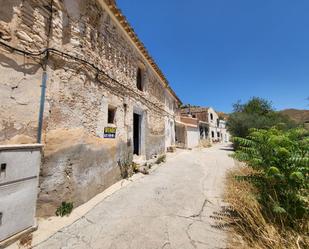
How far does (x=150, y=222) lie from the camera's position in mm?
3438

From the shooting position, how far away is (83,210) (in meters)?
3.90

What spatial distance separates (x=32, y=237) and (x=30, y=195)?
67 cm

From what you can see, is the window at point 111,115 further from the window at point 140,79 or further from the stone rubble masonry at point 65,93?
the window at point 140,79

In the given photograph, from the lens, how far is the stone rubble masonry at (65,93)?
3.19 m

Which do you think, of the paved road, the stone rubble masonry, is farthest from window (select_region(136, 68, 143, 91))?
the paved road

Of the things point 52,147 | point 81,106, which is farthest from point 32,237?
point 81,106

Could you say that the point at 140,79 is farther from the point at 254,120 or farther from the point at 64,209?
the point at 254,120

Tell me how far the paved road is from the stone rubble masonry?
81 cm

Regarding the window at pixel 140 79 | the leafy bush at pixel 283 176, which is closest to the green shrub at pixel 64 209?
the leafy bush at pixel 283 176

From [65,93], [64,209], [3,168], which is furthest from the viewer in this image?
[65,93]

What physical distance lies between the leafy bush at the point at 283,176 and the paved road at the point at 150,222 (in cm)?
107

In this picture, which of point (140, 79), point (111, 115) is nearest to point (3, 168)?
point (111, 115)

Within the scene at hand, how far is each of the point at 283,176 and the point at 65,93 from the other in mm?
4659

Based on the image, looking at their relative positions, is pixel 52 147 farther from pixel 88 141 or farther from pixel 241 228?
pixel 241 228
